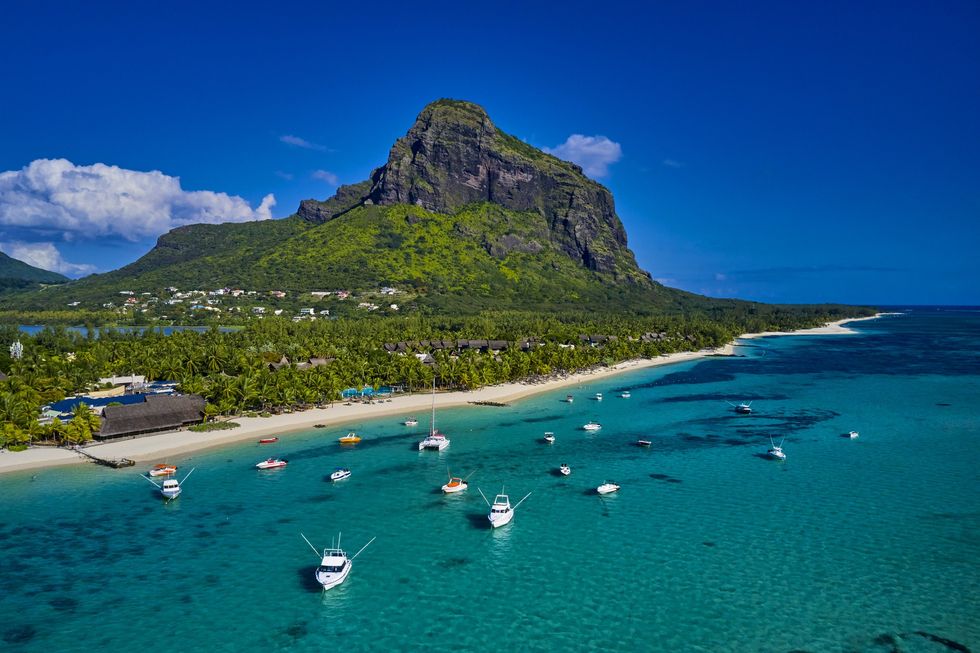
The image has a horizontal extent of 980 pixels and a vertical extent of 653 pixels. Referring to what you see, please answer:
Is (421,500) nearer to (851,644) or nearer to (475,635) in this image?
(475,635)

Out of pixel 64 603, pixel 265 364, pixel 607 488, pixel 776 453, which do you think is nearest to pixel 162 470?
pixel 64 603

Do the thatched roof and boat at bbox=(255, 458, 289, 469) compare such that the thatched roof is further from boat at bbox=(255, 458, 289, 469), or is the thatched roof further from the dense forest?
boat at bbox=(255, 458, 289, 469)

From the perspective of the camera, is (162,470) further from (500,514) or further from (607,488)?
(607,488)

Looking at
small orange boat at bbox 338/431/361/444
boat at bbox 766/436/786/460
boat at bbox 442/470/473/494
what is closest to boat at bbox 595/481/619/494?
boat at bbox 442/470/473/494

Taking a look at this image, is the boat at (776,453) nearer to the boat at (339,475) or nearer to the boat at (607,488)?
the boat at (607,488)

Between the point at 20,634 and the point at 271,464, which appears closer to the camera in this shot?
the point at 20,634

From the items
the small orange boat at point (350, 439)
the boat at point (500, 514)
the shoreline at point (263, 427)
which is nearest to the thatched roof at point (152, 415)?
the shoreline at point (263, 427)
